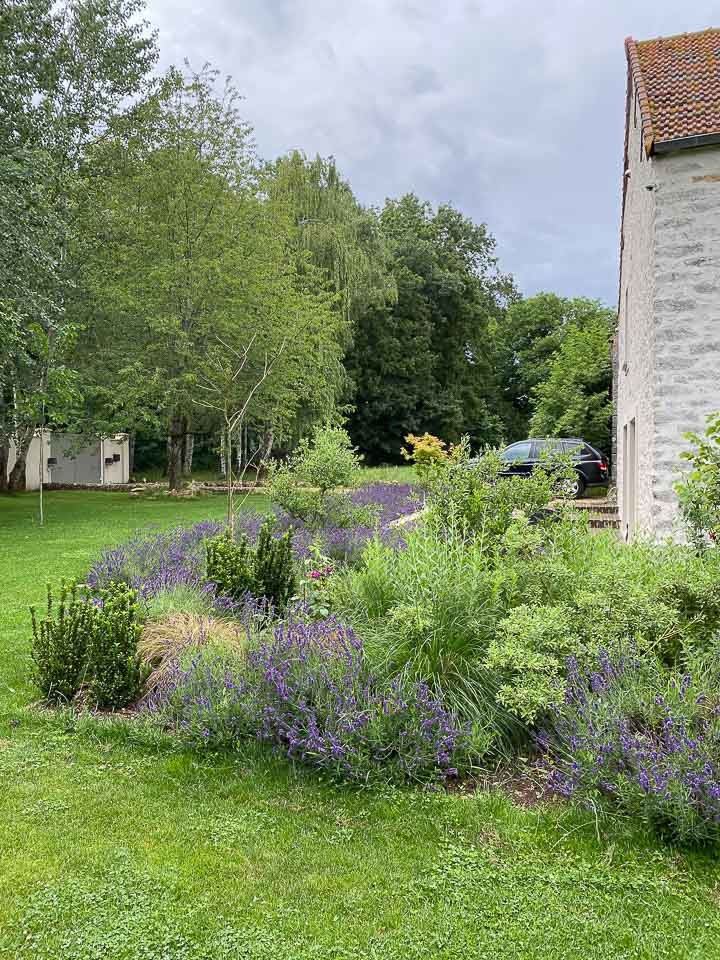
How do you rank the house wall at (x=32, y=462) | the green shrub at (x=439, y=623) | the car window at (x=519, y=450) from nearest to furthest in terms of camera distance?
the green shrub at (x=439, y=623)
the car window at (x=519, y=450)
the house wall at (x=32, y=462)

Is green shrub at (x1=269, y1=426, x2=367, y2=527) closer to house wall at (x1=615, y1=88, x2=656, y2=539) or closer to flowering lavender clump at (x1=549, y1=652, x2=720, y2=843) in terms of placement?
house wall at (x1=615, y1=88, x2=656, y2=539)

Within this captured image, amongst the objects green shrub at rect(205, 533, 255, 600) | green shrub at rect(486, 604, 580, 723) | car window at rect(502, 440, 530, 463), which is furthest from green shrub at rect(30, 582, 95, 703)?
car window at rect(502, 440, 530, 463)

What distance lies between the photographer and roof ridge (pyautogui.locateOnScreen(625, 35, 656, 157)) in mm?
7391

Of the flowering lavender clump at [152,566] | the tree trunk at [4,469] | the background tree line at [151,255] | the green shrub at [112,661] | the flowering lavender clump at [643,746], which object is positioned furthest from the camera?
the tree trunk at [4,469]

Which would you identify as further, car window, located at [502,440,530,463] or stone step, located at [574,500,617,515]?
car window, located at [502,440,530,463]

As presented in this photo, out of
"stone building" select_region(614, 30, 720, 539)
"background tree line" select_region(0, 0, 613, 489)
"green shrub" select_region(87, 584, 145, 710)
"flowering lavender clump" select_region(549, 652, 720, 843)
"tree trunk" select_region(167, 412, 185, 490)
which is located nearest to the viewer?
"flowering lavender clump" select_region(549, 652, 720, 843)

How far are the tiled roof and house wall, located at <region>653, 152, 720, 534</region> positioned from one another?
0.24 metres

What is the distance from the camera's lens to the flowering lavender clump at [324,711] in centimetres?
328

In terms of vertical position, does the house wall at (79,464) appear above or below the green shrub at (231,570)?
above

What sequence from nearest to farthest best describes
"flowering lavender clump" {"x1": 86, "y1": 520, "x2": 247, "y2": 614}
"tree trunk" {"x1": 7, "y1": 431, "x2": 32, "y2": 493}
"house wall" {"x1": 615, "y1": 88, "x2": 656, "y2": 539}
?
"flowering lavender clump" {"x1": 86, "y1": 520, "x2": 247, "y2": 614} → "house wall" {"x1": 615, "y1": 88, "x2": 656, "y2": 539} → "tree trunk" {"x1": 7, "y1": 431, "x2": 32, "y2": 493}

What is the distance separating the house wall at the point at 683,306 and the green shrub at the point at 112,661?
542 centimetres

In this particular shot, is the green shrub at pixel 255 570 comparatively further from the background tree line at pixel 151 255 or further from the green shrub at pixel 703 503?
the background tree line at pixel 151 255

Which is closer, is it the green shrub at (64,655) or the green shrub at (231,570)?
the green shrub at (64,655)

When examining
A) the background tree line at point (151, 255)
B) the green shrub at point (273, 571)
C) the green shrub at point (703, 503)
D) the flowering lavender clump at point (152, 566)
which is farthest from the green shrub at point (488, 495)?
the background tree line at point (151, 255)
